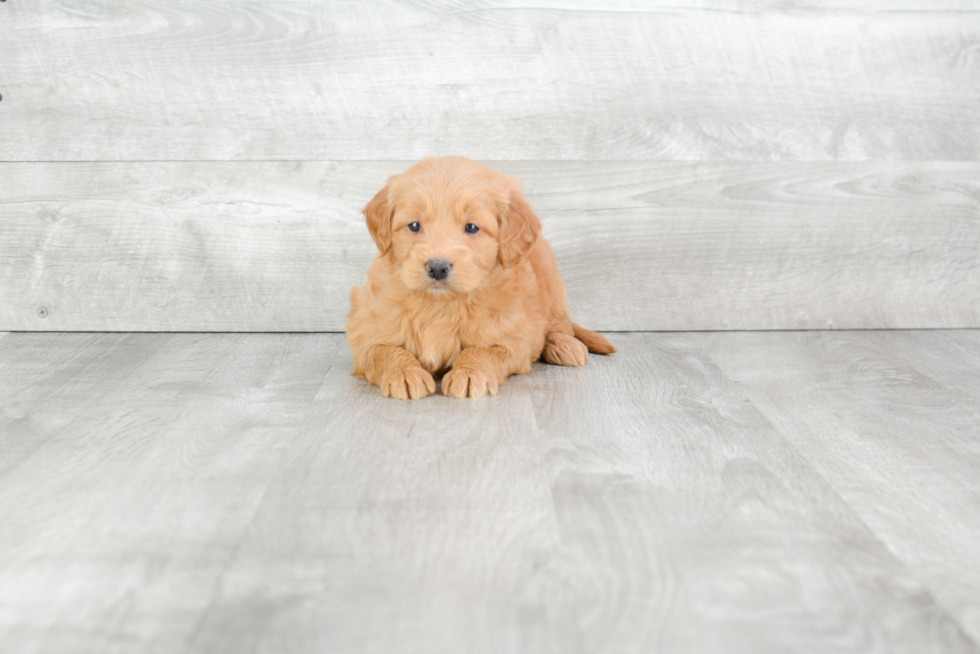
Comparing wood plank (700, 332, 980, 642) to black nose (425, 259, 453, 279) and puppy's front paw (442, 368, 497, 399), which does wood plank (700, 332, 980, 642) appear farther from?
black nose (425, 259, 453, 279)

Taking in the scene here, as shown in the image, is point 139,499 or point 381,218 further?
point 381,218

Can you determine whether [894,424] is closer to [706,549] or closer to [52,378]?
[706,549]

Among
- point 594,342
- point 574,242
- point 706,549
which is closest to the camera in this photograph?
point 706,549

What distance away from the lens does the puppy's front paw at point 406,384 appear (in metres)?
1.87

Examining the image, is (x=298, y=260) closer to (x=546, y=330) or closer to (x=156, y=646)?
(x=546, y=330)

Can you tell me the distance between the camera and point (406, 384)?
1.88m

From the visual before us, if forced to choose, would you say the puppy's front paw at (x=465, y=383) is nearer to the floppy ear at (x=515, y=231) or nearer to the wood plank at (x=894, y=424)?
the floppy ear at (x=515, y=231)

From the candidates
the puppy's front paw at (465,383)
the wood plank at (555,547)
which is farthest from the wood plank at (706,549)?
the puppy's front paw at (465,383)

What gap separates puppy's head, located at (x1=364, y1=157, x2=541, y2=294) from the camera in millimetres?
1800

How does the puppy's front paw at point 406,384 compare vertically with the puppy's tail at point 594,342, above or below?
above

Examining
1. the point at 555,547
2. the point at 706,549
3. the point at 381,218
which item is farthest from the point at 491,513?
the point at 381,218

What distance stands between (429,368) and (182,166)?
1.19 m

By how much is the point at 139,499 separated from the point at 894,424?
1578 millimetres

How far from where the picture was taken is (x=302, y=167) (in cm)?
257
